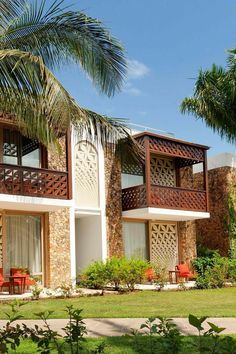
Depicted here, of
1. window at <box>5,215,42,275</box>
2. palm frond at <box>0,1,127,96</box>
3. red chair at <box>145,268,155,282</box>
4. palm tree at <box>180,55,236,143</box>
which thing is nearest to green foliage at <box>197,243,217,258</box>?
red chair at <box>145,268,155,282</box>

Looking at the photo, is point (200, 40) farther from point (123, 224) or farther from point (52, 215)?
point (123, 224)

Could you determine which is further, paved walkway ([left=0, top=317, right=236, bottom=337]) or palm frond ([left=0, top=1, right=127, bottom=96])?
palm frond ([left=0, top=1, right=127, bottom=96])

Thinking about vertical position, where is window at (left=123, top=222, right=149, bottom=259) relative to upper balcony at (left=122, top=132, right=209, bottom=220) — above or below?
below

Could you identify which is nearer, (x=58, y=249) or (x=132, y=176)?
(x=58, y=249)

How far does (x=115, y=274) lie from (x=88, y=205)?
12.4 ft

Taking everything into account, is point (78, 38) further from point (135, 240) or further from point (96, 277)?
point (135, 240)

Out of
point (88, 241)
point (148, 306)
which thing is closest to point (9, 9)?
point (148, 306)

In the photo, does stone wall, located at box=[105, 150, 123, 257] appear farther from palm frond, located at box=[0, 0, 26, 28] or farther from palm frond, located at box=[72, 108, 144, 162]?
palm frond, located at box=[0, 0, 26, 28]

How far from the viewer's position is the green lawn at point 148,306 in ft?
31.6

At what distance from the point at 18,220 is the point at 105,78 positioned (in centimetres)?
888

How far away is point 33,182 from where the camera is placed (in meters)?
15.3

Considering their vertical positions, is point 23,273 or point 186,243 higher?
point 186,243

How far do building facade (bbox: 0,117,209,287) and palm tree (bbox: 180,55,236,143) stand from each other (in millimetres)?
1349

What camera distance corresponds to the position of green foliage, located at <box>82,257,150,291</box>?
15250mm
